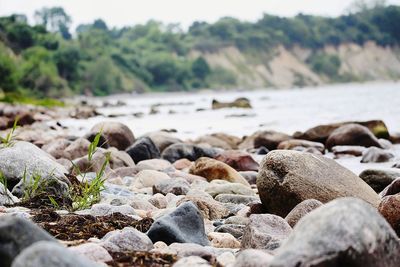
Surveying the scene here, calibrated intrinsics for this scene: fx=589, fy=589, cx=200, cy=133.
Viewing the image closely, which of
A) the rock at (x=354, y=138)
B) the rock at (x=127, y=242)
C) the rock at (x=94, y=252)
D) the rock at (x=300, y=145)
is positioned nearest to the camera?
the rock at (x=94, y=252)

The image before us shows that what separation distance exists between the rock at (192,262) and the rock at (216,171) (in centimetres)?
442

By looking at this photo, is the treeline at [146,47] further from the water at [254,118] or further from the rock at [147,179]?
the rock at [147,179]

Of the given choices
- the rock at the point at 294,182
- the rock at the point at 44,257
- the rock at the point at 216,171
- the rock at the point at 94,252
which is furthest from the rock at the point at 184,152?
the rock at the point at 44,257

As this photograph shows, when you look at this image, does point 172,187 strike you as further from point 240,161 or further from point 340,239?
point 340,239

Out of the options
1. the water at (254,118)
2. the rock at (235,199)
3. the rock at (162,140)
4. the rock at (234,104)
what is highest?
the rock at (235,199)

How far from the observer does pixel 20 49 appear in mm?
75500

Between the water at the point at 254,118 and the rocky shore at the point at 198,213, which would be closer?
the rocky shore at the point at 198,213

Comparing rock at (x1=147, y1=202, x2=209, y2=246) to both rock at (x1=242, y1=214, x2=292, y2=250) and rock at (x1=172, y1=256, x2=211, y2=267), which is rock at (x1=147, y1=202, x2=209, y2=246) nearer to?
rock at (x1=242, y1=214, x2=292, y2=250)

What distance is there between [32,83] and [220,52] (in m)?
80.8

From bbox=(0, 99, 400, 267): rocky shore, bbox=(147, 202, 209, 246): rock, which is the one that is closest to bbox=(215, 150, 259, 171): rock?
bbox=(0, 99, 400, 267): rocky shore

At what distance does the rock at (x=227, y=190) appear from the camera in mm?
6273

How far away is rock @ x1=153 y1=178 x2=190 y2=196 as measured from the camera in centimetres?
617

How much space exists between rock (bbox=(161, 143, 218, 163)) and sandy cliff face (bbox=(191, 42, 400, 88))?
116 meters

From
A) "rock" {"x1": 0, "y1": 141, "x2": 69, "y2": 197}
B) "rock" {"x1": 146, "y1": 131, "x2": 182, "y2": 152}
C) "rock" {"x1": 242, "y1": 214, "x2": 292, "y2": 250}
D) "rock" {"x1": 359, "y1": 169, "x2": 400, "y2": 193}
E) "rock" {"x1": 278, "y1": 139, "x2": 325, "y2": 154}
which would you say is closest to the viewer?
"rock" {"x1": 242, "y1": 214, "x2": 292, "y2": 250}
